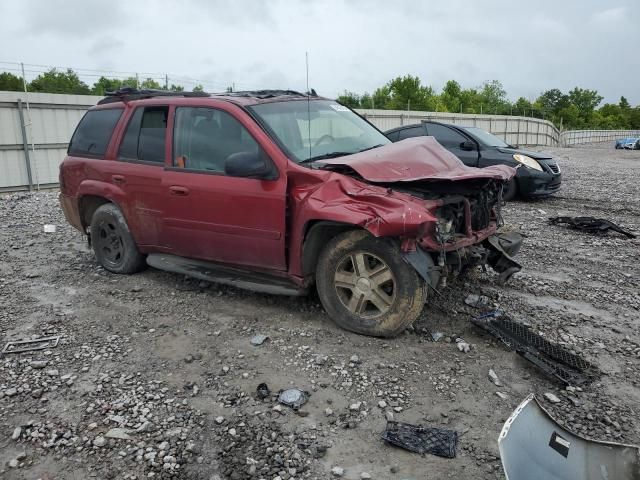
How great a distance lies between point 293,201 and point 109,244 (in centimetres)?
269

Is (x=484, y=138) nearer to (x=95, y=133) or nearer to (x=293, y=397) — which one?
(x=95, y=133)

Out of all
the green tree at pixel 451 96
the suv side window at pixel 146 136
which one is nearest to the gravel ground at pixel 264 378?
the suv side window at pixel 146 136

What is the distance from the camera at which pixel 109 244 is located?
5996 mm

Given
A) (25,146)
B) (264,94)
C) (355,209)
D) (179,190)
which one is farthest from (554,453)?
(25,146)

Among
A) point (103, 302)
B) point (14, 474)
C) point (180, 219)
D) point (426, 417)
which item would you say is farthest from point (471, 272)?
point (14, 474)

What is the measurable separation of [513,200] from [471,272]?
244 inches

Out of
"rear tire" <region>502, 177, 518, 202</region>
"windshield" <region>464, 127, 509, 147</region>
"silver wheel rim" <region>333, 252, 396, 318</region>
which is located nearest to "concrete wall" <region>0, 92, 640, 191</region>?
"windshield" <region>464, 127, 509, 147</region>

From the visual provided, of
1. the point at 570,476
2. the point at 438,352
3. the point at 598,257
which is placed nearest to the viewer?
the point at 570,476

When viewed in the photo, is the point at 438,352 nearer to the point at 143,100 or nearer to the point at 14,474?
the point at 14,474

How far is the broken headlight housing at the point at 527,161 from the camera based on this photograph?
10.6 m

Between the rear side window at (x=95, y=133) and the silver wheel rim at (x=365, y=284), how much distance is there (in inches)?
123

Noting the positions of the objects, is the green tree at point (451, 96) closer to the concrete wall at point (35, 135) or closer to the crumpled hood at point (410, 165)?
the concrete wall at point (35, 135)

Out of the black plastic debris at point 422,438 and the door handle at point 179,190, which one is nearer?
the black plastic debris at point 422,438

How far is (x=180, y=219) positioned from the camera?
16.7 ft
